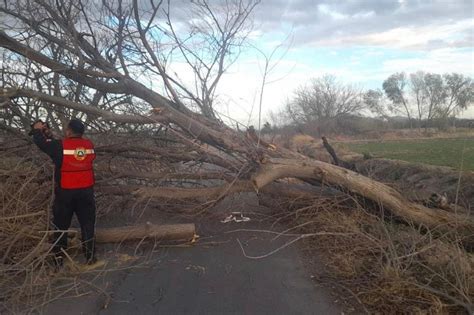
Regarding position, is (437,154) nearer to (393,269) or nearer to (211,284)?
(393,269)

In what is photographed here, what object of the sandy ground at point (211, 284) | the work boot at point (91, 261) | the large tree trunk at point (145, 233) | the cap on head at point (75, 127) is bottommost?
the sandy ground at point (211, 284)

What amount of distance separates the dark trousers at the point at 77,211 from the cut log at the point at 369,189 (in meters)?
2.62

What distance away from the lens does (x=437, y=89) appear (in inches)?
3501

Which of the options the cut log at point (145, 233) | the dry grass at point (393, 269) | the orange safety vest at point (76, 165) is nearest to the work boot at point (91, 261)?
the cut log at point (145, 233)

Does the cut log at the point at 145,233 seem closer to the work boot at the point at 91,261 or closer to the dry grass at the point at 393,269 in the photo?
the work boot at the point at 91,261

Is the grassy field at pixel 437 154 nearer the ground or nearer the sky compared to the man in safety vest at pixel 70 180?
nearer the ground

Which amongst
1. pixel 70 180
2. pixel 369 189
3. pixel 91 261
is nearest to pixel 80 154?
pixel 70 180

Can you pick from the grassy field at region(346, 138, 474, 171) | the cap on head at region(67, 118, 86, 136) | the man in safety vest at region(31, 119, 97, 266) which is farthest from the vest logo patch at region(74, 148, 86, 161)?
the grassy field at region(346, 138, 474, 171)

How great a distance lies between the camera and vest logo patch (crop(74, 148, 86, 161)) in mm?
6027

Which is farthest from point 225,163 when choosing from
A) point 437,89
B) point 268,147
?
point 437,89

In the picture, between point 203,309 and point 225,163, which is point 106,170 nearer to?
point 225,163

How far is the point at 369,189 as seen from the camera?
8055 millimetres

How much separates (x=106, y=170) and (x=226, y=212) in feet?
7.66

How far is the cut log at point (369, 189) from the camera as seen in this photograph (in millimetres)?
7645
